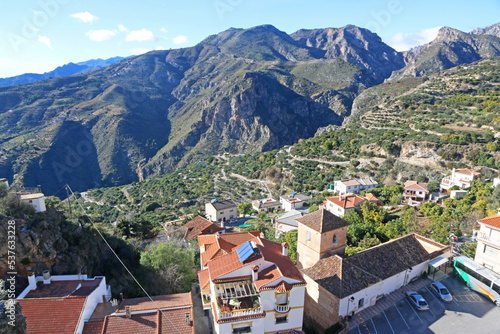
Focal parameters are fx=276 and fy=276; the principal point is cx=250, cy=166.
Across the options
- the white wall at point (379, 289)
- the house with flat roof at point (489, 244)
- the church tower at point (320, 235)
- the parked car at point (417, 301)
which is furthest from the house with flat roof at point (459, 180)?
the church tower at point (320, 235)

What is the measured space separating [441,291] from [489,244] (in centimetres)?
503

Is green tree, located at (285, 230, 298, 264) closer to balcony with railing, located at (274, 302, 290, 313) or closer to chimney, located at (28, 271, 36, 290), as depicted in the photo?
balcony with railing, located at (274, 302, 290, 313)

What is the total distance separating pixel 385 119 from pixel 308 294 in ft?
218

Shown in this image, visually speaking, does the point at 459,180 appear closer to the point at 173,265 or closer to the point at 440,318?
the point at 440,318

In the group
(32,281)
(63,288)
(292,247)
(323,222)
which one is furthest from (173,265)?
(323,222)

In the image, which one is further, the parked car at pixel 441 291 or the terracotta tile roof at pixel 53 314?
the parked car at pixel 441 291

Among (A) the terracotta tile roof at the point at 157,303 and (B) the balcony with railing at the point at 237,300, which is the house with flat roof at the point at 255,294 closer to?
(B) the balcony with railing at the point at 237,300

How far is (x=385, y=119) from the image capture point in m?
72.5

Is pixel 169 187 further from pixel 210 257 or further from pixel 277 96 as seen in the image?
pixel 277 96

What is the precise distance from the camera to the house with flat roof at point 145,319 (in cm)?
1277

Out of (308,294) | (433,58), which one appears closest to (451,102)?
(308,294)

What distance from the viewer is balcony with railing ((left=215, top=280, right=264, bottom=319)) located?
1314 centimetres

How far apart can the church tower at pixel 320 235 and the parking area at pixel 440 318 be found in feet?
15.5

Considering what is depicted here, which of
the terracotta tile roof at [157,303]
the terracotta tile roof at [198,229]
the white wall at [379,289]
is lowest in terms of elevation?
the terracotta tile roof at [198,229]
